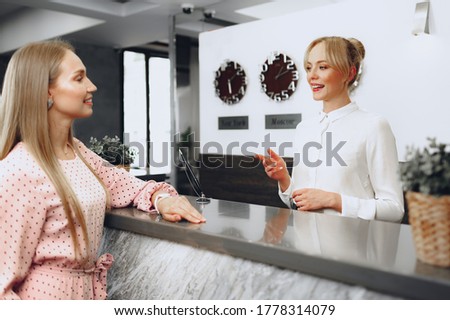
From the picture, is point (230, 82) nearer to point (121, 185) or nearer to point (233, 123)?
point (233, 123)

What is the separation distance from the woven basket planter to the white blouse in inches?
35.0

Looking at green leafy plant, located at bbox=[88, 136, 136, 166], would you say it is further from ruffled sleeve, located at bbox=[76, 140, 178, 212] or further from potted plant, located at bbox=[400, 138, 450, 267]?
potted plant, located at bbox=[400, 138, 450, 267]

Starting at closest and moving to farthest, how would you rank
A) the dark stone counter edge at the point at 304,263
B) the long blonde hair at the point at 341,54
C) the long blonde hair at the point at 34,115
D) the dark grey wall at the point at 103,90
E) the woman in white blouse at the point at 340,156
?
the dark stone counter edge at the point at 304,263 → the long blonde hair at the point at 34,115 → the woman in white blouse at the point at 340,156 → the long blonde hair at the point at 341,54 → the dark grey wall at the point at 103,90

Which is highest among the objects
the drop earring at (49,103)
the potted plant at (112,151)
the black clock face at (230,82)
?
the black clock face at (230,82)

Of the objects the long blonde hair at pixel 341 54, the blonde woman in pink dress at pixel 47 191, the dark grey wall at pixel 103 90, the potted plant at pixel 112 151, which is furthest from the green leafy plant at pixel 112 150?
the dark grey wall at pixel 103 90

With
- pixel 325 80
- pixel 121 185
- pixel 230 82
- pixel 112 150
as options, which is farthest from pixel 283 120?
pixel 121 185

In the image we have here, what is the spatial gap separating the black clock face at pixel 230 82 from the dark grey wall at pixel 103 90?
444 cm

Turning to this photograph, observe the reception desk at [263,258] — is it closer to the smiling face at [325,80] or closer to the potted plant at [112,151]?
the smiling face at [325,80]

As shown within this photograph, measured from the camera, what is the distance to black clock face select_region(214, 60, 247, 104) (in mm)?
5414

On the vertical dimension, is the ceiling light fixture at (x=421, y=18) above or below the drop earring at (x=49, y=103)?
above

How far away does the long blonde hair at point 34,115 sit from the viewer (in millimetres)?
1501

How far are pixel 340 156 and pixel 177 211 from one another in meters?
0.90

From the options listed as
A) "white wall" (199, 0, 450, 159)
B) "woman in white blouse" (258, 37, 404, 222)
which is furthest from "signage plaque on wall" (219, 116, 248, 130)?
"woman in white blouse" (258, 37, 404, 222)

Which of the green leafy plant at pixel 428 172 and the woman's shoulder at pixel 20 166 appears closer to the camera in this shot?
the green leafy plant at pixel 428 172
